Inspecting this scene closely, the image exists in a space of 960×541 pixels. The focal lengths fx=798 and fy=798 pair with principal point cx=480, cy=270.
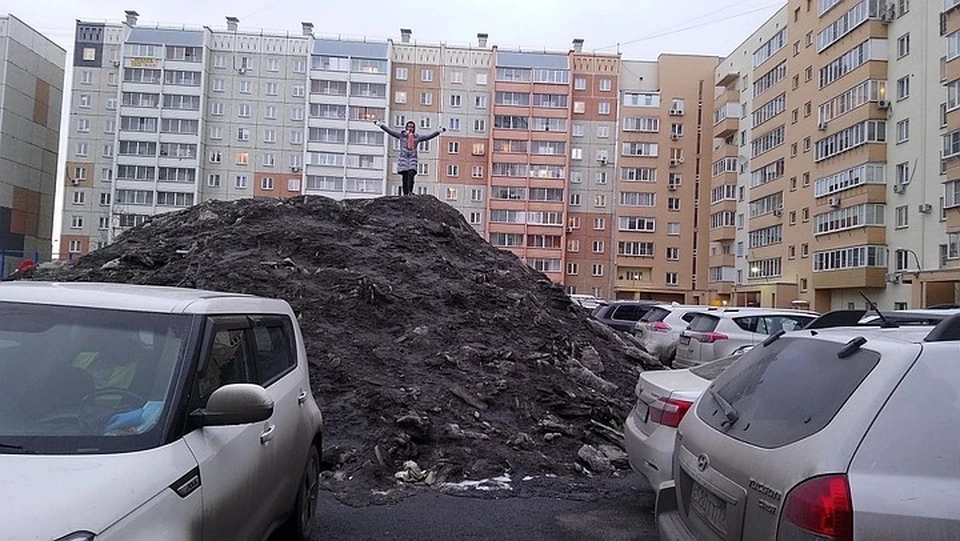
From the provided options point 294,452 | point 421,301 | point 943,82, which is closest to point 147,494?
point 294,452

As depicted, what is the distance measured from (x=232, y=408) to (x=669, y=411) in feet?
10.7

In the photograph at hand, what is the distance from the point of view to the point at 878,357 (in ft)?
9.12

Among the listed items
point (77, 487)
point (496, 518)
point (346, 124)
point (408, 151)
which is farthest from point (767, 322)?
point (346, 124)

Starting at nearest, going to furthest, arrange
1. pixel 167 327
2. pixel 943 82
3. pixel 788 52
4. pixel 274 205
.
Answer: pixel 167 327 < pixel 274 205 < pixel 943 82 < pixel 788 52

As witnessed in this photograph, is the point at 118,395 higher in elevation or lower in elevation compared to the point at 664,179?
lower

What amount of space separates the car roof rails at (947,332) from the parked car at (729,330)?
40.5 ft

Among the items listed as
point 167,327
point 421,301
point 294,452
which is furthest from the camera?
point 421,301

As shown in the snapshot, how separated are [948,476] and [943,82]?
4031cm

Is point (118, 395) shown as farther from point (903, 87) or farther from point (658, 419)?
point (903, 87)

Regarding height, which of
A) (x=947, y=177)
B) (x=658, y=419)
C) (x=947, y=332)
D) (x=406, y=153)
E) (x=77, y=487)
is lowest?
(x=658, y=419)

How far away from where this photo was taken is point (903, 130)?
131 feet

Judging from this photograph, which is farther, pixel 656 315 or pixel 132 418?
pixel 656 315

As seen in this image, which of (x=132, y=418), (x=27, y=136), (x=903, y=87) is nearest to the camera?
(x=132, y=418)

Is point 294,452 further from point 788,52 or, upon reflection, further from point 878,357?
point 788,52
